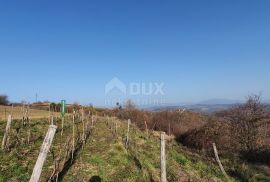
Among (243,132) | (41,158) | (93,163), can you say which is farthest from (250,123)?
(41,158)

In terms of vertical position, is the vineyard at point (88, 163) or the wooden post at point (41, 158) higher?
the wooden post at point (41, 158)

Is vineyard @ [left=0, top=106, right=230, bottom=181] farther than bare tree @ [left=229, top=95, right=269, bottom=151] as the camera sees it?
No

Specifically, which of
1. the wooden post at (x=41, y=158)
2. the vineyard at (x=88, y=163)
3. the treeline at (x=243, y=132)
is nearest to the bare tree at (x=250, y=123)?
the treeline at (x=243, y=132)

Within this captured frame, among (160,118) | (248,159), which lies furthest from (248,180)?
(160,118)

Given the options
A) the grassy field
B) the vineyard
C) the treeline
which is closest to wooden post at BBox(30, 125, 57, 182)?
the vineyard

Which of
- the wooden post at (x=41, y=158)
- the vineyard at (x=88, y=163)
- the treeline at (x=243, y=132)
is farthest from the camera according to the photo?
the treeline at (x=243, y=132)

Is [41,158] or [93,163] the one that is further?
[93,163]

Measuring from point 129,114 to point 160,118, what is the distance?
5.46 metres

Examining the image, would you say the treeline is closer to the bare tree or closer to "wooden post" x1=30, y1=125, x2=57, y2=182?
the bare tree

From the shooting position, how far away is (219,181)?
1698 cm

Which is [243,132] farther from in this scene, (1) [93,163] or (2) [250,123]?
(1) [93,163]

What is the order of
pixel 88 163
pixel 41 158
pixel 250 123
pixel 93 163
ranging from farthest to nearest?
pixel 250 123 → pixel 93 163 → pixel 88 163 → pixel 41 158

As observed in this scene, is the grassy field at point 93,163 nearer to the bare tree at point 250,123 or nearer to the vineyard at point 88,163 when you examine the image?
the vineyard at point 88,163

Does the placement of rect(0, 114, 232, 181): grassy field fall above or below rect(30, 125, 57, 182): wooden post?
below
